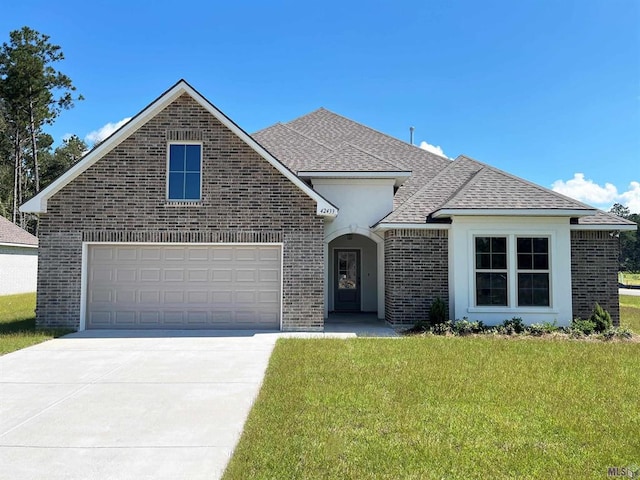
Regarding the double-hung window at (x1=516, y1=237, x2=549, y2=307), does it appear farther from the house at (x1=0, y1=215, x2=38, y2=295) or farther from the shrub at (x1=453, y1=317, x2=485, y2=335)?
the house at (x1=0, y1=215, x2=38, y2=295)

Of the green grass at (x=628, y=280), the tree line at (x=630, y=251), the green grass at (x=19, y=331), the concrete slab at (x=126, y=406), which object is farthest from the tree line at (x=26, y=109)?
the tree line at (x=630, y=251)

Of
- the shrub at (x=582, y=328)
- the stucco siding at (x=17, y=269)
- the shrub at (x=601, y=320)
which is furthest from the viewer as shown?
the stucco siding at (x=17, y=269)

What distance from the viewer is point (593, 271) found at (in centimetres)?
1281

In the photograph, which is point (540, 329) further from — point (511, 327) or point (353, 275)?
point (353, 275)

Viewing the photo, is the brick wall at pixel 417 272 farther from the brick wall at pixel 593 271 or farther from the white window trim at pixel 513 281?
the brick wall at pixel 593 271

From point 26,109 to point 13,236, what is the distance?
18.0 m

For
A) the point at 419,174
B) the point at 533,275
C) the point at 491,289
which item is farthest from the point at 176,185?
the point at 533,275

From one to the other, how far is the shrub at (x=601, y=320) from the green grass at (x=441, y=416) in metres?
2.85

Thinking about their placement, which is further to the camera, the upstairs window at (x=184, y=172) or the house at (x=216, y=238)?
the upstairs window at (x=184, y=172)

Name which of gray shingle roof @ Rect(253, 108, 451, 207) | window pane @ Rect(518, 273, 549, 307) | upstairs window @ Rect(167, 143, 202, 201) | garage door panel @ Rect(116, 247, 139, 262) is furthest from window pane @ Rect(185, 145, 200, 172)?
window pane @ Rect(518, 273, 549, 307)

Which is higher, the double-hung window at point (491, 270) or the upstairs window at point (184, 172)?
the upstairs window at point (184, 172)

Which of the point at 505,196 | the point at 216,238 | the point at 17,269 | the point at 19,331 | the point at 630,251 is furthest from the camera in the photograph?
the point at 630,251

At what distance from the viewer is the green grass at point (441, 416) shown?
4227 millimetres

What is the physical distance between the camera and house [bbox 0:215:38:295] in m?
23.9
